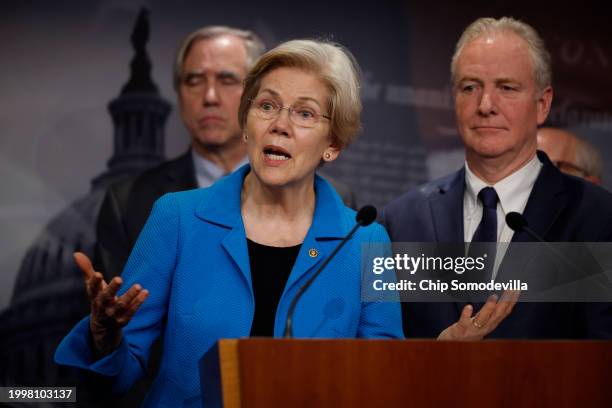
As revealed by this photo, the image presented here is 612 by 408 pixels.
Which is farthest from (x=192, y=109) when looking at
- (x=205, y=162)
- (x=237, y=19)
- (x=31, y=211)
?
(x=31, y=211)

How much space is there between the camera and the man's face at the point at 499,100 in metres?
3.29

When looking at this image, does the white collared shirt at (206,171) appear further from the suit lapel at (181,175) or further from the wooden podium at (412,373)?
the wooden podium at (412,373)

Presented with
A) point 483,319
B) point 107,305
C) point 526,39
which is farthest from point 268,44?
point 107,305

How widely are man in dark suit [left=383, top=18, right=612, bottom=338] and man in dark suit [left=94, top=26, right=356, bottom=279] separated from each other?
32.2 inches

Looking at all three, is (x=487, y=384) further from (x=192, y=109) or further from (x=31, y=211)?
(x=31, y=211)

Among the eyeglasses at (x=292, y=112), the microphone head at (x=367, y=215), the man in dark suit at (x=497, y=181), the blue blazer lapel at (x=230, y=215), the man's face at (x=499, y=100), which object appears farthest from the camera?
the man's face at (x=499, y=100)

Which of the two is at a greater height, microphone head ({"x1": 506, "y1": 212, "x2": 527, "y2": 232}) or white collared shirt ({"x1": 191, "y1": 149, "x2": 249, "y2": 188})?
white collared shirt ({"x1": 191, "y1": 149, "x2": 249, "y2": 188})

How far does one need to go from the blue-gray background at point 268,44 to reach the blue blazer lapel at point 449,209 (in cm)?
101

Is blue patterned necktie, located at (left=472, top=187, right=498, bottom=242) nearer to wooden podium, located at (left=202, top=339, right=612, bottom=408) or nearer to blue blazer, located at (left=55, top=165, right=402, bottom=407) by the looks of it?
blue blazer, located at (left=55, top=165, right=402, bottom=407)

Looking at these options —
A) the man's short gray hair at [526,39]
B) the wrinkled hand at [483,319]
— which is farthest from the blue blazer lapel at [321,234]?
the man's short gray hair at [526,39]

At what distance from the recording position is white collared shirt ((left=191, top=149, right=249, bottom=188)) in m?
4.11

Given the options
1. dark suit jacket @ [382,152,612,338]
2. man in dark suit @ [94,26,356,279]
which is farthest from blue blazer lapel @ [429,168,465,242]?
man in dark suit @ [94,26,356,279]

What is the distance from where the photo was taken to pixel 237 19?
4395 millimetres

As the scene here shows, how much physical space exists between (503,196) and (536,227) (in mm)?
188
